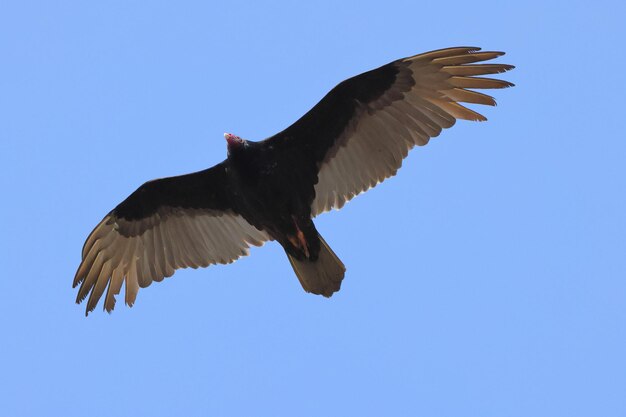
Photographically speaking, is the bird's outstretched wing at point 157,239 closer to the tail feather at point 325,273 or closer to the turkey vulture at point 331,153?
the turkey vulture at point 331,153

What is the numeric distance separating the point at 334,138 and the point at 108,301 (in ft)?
9.13

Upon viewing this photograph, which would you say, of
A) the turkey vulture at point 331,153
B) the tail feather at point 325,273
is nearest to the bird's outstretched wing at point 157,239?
the turkey vulture at point 331,153

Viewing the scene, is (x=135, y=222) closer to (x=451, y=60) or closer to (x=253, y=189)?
(x=253, y=189)

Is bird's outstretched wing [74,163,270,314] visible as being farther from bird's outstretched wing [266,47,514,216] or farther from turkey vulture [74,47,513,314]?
bird's outstretched wing [266,47,514,216]

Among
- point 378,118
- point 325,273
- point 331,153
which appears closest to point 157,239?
point 325,273

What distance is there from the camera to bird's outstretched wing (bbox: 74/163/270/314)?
10.8 m

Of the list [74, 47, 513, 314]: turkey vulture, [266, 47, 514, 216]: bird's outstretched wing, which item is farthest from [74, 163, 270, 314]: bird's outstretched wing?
[266, 47, 514, 216]: bird's outstretched wing

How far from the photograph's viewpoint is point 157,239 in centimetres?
1108

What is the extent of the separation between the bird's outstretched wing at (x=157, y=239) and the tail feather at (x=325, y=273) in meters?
0.93

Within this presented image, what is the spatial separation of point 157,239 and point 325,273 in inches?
77.2

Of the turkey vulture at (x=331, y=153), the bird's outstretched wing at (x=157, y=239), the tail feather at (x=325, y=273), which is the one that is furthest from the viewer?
the bird's outstretched wing at (x=157, y=239)

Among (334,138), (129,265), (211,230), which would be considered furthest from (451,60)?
(129,265)

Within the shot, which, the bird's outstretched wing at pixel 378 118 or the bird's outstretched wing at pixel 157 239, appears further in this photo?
the bird's outstretched wing at pixel 157 239

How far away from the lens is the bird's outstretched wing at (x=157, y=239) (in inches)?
426
